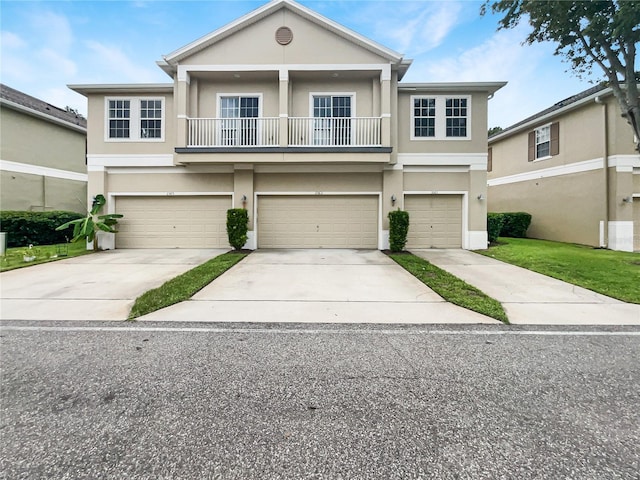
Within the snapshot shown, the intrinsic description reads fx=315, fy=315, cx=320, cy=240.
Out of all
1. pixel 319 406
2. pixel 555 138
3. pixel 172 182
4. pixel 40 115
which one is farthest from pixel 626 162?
pixel 40 115

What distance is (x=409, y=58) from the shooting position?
11.5 metres

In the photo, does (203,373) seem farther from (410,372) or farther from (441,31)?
(441,31)

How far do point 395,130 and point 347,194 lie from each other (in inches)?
117

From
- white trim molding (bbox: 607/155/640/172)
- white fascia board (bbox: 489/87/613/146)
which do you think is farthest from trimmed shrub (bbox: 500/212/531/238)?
white fascia board (bbox: 489/87/613/146)

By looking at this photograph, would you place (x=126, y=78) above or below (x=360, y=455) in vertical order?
above

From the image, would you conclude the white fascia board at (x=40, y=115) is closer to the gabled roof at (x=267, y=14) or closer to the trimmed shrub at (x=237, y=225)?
the gabled roof at (x=267, y=14)

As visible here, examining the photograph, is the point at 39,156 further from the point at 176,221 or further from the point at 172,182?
the point at 176,221

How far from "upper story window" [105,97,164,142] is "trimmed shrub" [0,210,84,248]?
14.8 ft

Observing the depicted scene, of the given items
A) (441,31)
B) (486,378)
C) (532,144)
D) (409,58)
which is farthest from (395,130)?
(486,378)

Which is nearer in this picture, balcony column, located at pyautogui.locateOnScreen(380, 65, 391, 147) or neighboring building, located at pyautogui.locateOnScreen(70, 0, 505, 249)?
balcony column, located at pyautogui.locateOnScreen(380, 65, 391, 147)

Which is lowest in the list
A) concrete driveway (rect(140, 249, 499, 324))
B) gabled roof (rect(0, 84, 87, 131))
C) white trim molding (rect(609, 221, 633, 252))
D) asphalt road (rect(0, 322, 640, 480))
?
asphalt road (rect(0, 322, 640, 480))

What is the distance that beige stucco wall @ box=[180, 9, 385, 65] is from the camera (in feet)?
38.1

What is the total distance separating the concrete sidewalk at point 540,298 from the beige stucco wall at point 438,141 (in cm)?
516

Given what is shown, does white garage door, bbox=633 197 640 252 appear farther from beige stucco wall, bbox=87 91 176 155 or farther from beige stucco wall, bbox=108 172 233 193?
beige stucco wall, bbox=87 91 176 155
